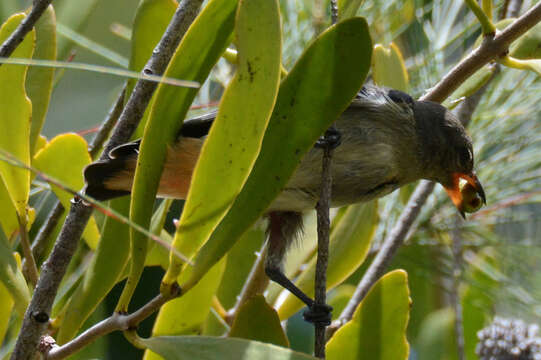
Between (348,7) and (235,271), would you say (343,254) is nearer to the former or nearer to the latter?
(235,271)

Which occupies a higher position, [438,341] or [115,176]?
[115,176]

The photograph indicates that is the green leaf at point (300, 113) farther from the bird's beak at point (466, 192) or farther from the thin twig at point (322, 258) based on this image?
the bird's beak at point (466, 192)

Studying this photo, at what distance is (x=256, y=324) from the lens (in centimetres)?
109

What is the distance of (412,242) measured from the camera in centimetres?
210

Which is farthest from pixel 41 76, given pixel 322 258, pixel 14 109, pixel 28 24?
pixel 322 258

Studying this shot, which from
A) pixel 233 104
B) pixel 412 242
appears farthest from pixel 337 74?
pixel 412 242

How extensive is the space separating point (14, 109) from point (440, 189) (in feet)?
4.79

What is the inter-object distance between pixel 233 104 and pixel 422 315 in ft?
4.71

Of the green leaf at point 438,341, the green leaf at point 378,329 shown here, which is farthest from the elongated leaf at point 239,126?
the green leaf at point 438,341

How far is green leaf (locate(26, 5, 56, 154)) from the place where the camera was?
47.2 inches

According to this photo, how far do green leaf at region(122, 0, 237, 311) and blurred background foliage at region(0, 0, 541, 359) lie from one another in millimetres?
797

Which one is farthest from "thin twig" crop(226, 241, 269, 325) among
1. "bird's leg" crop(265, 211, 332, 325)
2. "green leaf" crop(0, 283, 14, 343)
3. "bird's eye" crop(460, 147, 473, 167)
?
"bird's eye" crop(460, 147, 473, 167)

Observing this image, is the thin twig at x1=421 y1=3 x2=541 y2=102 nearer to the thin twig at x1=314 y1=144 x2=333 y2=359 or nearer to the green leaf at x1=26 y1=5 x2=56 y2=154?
the thin twig at x1=314 y1=144 x2=333 y2=359

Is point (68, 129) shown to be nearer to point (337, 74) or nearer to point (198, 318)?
point (198, 318)
